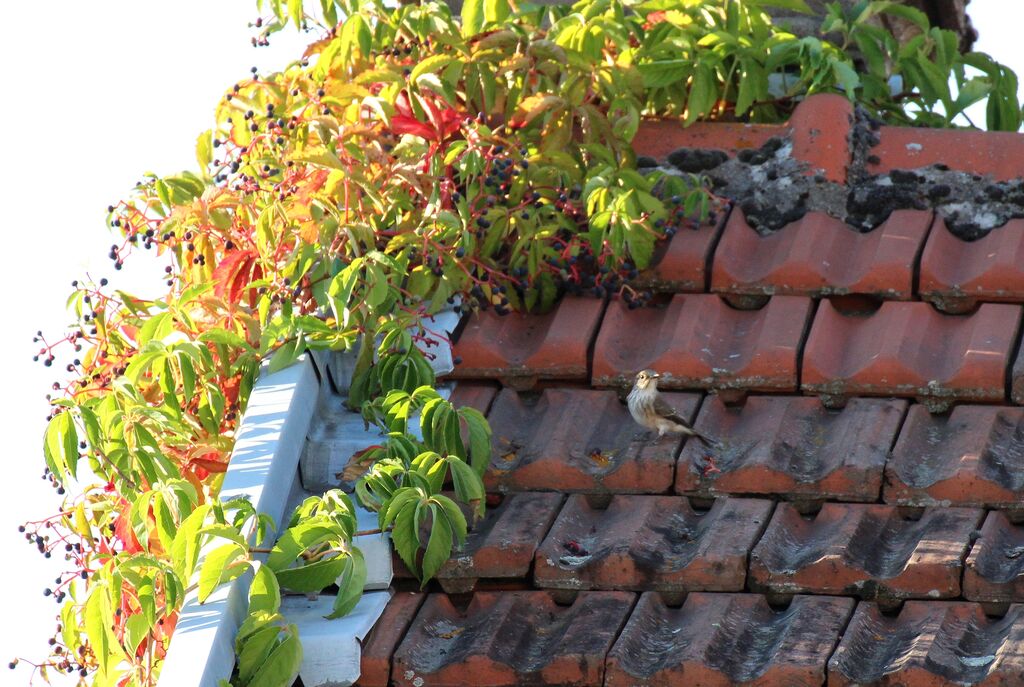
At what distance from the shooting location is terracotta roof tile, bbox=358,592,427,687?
10.9 ft

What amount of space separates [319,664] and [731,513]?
101 centimetres

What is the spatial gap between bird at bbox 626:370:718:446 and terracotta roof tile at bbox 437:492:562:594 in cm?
35

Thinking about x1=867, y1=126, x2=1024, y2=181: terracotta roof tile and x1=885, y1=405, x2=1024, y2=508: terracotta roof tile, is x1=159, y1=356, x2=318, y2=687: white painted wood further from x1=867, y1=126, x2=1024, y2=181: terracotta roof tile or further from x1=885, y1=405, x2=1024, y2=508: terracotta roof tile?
x1=867, y1=126, x2=1024, y2=181: terracotta roof tile

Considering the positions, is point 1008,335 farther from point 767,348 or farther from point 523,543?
point 523,543

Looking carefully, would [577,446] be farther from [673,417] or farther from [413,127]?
[413,127]

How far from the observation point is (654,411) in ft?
12.5

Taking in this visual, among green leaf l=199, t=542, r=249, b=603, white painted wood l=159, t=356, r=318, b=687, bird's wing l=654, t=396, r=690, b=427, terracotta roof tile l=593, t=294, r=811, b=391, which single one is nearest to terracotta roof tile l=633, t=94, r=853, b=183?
terracotta roof tile l=593, t=294, r=811, b=391

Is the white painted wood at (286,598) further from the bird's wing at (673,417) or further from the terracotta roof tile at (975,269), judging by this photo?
the terracotta roof tile at (975,269)

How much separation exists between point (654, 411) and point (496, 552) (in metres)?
0.55

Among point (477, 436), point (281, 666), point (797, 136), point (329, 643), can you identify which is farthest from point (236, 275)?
point (797, 136)

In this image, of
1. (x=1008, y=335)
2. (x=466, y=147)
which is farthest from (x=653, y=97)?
(x=1008, y=335)

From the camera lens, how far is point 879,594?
3338 millimetres

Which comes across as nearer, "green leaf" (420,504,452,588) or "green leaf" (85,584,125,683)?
"green leaf" (85,584,125,683)

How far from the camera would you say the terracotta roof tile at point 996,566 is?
10.8 ft
